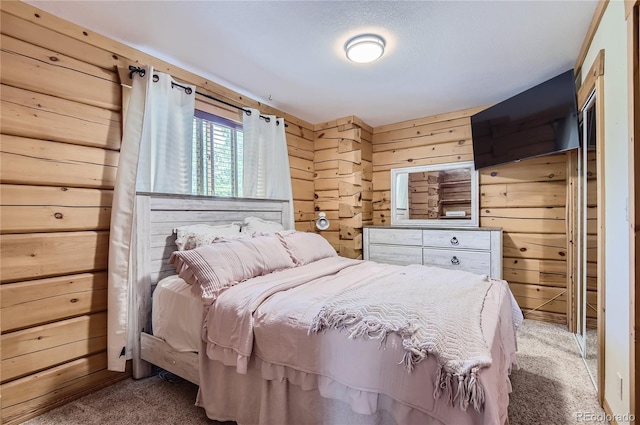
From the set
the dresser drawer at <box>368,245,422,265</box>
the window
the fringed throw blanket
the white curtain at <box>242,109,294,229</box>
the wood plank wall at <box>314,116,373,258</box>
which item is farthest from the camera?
the wood plank wall at <box>314,116,373,258</box>

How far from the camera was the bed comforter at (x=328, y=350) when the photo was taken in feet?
3.25

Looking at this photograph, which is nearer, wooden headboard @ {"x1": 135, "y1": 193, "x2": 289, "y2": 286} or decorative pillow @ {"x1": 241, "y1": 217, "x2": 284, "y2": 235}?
wooden headboard @ {"x1": 135, "y1": 193, "x2": 289, "y2": 286}

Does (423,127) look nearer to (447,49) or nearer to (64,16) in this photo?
(447,49)

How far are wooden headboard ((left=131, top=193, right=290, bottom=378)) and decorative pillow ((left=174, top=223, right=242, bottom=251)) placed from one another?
0.10 m

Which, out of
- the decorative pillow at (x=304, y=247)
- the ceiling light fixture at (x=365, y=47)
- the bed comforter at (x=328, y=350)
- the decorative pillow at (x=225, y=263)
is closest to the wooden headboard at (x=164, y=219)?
the decorative pillow at (x=225, y=263)

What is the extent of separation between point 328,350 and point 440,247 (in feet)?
7.44

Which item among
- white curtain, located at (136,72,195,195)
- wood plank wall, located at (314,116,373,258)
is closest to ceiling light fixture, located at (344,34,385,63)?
white curtain, located at (136,72,195,195)

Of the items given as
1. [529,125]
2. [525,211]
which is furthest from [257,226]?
[525,211]

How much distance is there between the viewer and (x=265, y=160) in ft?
9.87

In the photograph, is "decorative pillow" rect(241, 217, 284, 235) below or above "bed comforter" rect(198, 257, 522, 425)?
above

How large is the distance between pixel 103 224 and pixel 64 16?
1.29 metres

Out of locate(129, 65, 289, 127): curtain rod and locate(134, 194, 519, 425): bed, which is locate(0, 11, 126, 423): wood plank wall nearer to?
locate(129, 65, 289, 127): curtain rod

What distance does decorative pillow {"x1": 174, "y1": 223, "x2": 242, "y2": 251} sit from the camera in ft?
6.93

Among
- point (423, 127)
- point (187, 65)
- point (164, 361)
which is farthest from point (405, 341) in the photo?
point (423, 127)
